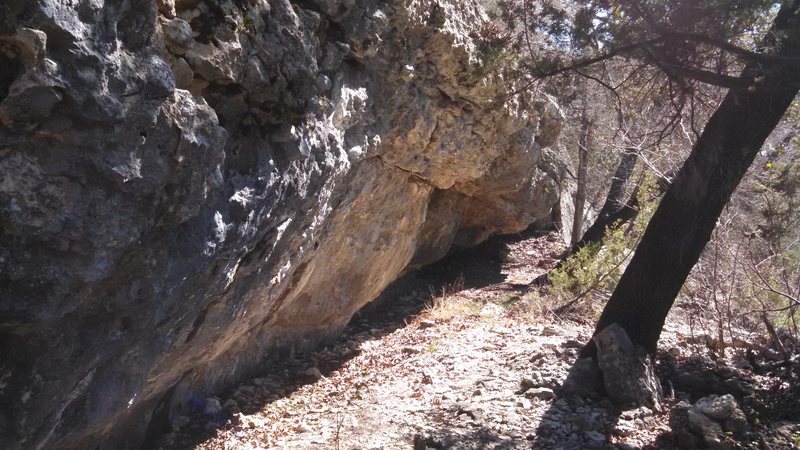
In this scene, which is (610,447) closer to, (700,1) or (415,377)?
(415,377)

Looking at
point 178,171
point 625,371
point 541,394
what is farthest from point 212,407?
point 625,371

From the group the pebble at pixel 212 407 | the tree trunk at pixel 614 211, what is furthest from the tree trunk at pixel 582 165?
the pebble at pixel 212 407

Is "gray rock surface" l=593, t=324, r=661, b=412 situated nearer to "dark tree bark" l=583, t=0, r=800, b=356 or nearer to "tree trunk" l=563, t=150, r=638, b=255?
"dark tree bark" l=583, t=0, r=800, b=356

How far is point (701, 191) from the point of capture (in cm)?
524

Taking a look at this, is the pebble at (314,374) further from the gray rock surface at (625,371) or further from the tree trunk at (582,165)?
the tree trunk at (582,165)

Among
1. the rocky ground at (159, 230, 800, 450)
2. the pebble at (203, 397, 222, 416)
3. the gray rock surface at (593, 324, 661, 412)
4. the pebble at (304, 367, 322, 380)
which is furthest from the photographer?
the pebble at (304, 367, 322, 380)

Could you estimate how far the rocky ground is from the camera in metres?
4.62

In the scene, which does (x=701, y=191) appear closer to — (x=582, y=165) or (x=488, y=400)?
(x=488, y=400)

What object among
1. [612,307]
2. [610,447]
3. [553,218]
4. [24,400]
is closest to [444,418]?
[610,447]

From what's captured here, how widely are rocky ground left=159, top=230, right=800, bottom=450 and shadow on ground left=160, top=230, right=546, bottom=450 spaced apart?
0.02 meters

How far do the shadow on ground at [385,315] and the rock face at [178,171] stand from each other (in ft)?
0.83

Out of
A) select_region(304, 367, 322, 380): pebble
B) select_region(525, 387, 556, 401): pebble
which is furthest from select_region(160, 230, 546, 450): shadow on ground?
select_region(525, 387, 556, 401): pebble

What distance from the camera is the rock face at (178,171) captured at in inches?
99.3

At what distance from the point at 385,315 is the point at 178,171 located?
6070 mm
